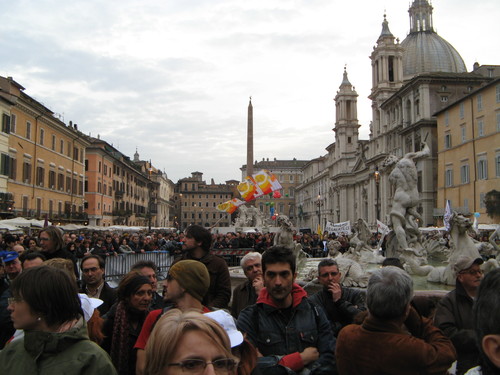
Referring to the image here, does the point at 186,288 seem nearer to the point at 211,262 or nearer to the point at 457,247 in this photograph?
the point at 211,262

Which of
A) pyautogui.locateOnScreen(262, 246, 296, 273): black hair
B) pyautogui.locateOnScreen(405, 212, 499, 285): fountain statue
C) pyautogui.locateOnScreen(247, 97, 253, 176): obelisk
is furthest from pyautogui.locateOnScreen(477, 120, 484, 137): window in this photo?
pyautogui.locateOnScreen(262, 246, 296, 273): black hair

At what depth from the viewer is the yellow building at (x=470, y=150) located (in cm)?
→ 3725

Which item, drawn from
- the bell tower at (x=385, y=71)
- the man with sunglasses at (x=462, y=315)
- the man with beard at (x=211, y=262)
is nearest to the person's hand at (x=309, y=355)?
the man with sunglasses at (x=462, y=315)

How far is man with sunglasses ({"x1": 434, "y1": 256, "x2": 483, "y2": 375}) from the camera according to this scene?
3.31 metres

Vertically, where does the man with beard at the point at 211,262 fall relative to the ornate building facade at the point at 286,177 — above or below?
below

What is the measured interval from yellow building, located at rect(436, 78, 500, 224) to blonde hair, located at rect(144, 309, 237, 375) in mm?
38836

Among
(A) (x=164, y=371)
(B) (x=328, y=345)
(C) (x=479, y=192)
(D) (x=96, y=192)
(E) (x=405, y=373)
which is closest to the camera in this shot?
(A) (x=164, y=371)

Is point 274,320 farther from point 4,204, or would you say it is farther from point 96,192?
point 96,192

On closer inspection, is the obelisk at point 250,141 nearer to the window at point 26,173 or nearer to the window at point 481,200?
the window at point 26,173

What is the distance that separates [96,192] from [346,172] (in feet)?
145

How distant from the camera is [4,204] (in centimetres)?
2805

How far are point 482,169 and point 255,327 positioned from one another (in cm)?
4008

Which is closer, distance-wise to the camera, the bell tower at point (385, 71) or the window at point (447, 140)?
the window at point (447, 140)

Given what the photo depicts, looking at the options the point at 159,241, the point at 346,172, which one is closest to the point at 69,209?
the point at 159,241
